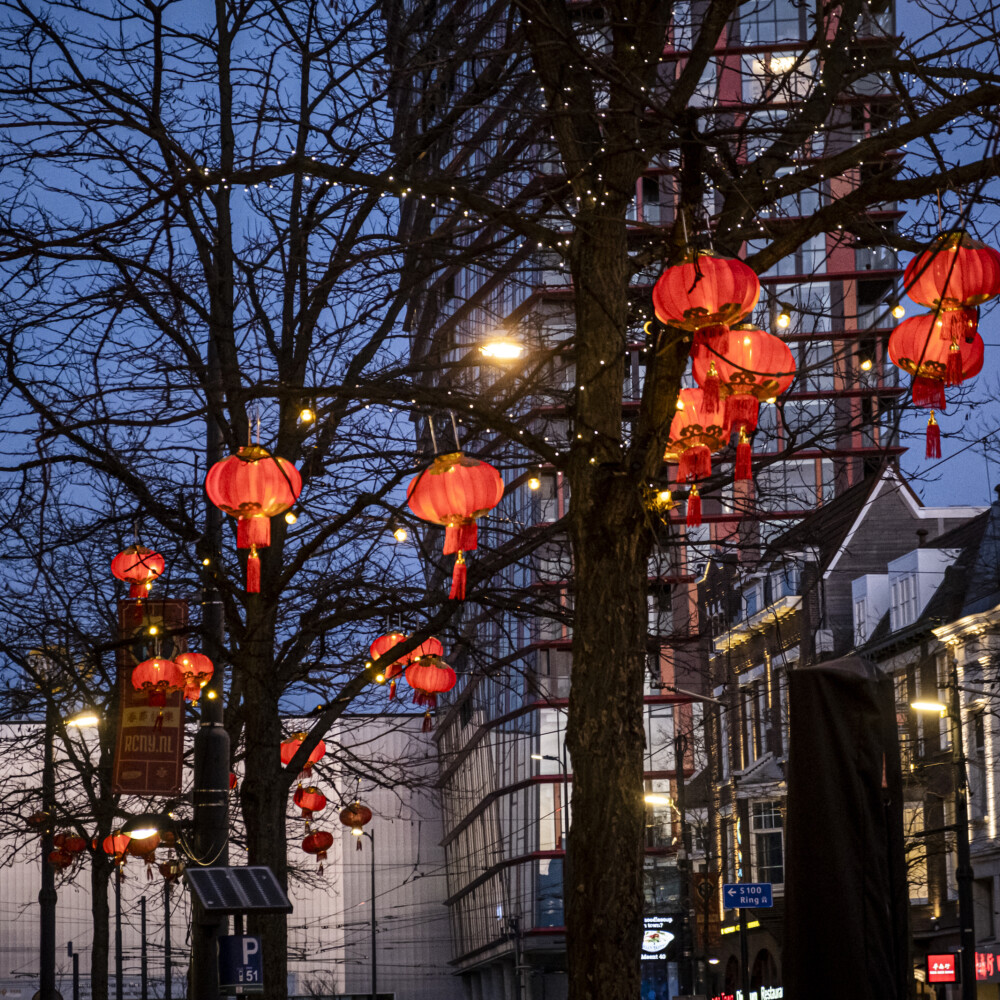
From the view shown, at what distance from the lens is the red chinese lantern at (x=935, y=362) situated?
332 inches

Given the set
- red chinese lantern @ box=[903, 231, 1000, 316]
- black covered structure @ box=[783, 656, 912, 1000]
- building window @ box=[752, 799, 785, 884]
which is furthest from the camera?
building window @ box=[752, 799, 785, 884]

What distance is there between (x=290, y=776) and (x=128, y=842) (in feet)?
38.4

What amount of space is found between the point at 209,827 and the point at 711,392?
5922 millimetres

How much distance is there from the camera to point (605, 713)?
883cm

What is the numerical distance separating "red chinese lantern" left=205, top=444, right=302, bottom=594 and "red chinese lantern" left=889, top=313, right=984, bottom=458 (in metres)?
5.31

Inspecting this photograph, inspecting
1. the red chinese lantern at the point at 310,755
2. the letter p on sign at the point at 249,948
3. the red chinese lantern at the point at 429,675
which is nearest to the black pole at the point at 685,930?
the red chinese lantern at the point at 310,755

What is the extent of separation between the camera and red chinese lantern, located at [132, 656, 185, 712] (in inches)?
619

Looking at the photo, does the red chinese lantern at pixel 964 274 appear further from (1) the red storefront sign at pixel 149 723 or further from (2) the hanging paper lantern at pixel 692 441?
(1) the red storefront sign at pixel 149 723

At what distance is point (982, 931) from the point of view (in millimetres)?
39438

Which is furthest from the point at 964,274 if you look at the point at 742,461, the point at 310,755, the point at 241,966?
the point at 310,755

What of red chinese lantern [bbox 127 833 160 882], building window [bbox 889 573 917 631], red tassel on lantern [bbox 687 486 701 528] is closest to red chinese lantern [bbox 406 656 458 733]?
red tassel on lantern [bbox 687 486 701 528]

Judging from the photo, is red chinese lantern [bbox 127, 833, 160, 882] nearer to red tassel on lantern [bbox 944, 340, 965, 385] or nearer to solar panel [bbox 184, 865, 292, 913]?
solar panel [bbox 184, 865, 292, 913]

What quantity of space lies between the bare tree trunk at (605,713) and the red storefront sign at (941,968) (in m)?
26.7

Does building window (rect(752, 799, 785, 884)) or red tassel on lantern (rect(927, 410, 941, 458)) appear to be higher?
red tassel on lantern (rect(927, 410, 941, 458))
